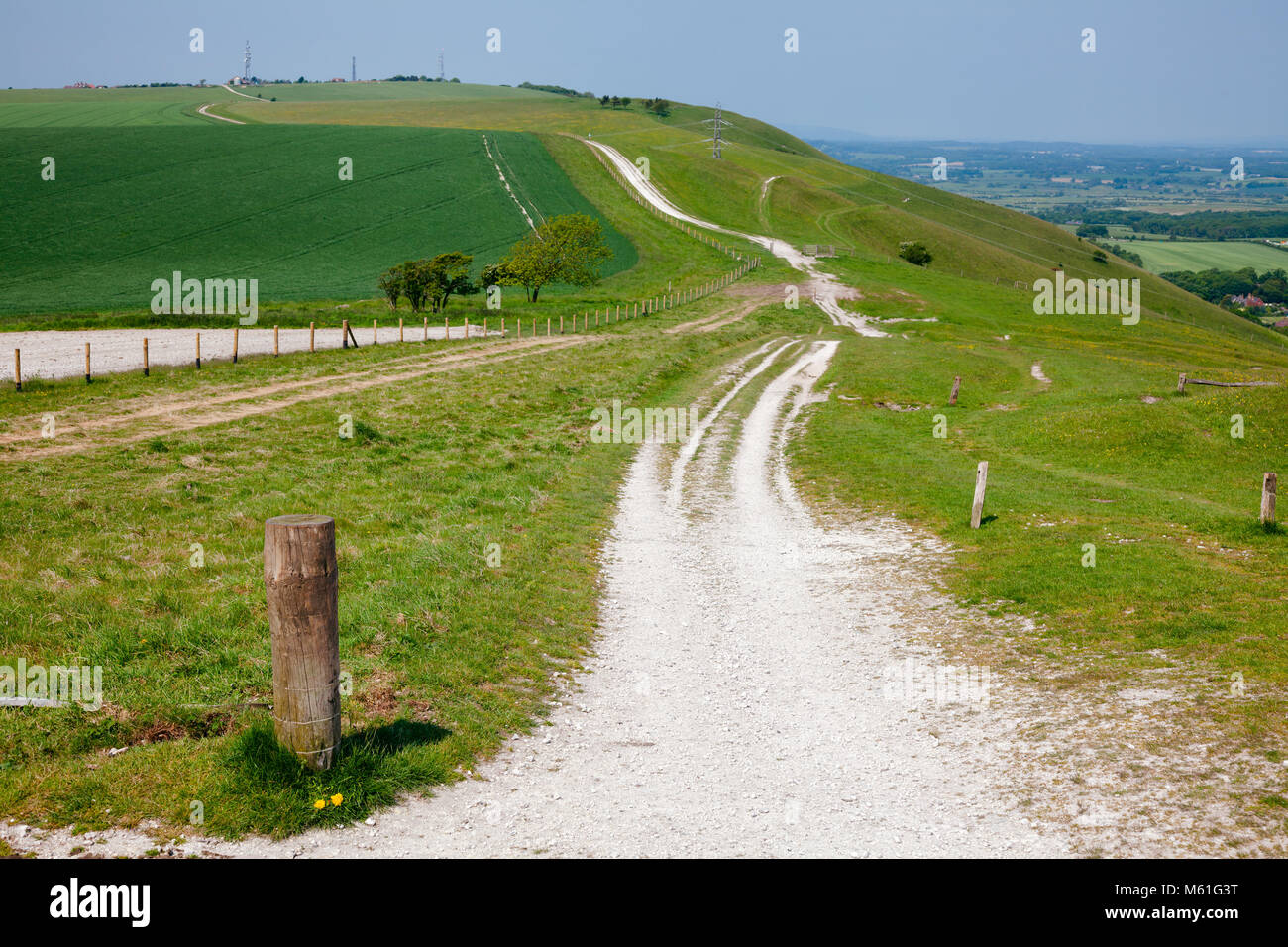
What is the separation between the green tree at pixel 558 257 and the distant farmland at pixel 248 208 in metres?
7.42

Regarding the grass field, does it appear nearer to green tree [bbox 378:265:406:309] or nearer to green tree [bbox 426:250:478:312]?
green tree [bbox 426:250:478:312]

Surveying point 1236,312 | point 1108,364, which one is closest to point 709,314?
point 1108,364

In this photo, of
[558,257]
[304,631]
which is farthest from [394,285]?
[304,631]

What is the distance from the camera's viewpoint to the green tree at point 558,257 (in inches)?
3194

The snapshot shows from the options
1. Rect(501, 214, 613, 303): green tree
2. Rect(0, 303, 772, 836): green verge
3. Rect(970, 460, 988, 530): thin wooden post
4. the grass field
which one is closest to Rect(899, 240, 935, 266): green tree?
Rect(501, 214, 613, 303): green tree

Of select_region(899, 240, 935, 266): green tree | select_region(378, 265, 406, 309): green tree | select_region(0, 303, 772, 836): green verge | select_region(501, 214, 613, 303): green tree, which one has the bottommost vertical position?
select_region(0, 303, 772, 836): green verge

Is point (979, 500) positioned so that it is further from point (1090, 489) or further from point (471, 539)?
point (471, 539)

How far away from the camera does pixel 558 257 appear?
3428 inches

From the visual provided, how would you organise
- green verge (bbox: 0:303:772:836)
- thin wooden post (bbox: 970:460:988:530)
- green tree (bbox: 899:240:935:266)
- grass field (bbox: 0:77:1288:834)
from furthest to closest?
1. green tree (bbox: 899:240:935:266)
2. thin wooden post (bbox: 970:460:988:530)
3. grass field (bbox: 0:77:1288:834)
4. green verge (bbox: 0:303:772:836)

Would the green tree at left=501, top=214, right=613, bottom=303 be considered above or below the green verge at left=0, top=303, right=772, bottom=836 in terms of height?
above

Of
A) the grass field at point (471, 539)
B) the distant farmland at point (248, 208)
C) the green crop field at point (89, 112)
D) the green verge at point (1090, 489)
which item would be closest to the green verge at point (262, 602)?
the grass field at point (471, 539)

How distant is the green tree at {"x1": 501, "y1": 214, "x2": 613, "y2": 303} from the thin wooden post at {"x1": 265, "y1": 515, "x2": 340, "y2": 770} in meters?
72.4

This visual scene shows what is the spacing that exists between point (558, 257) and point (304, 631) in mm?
80946

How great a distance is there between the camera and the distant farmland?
82000mm
